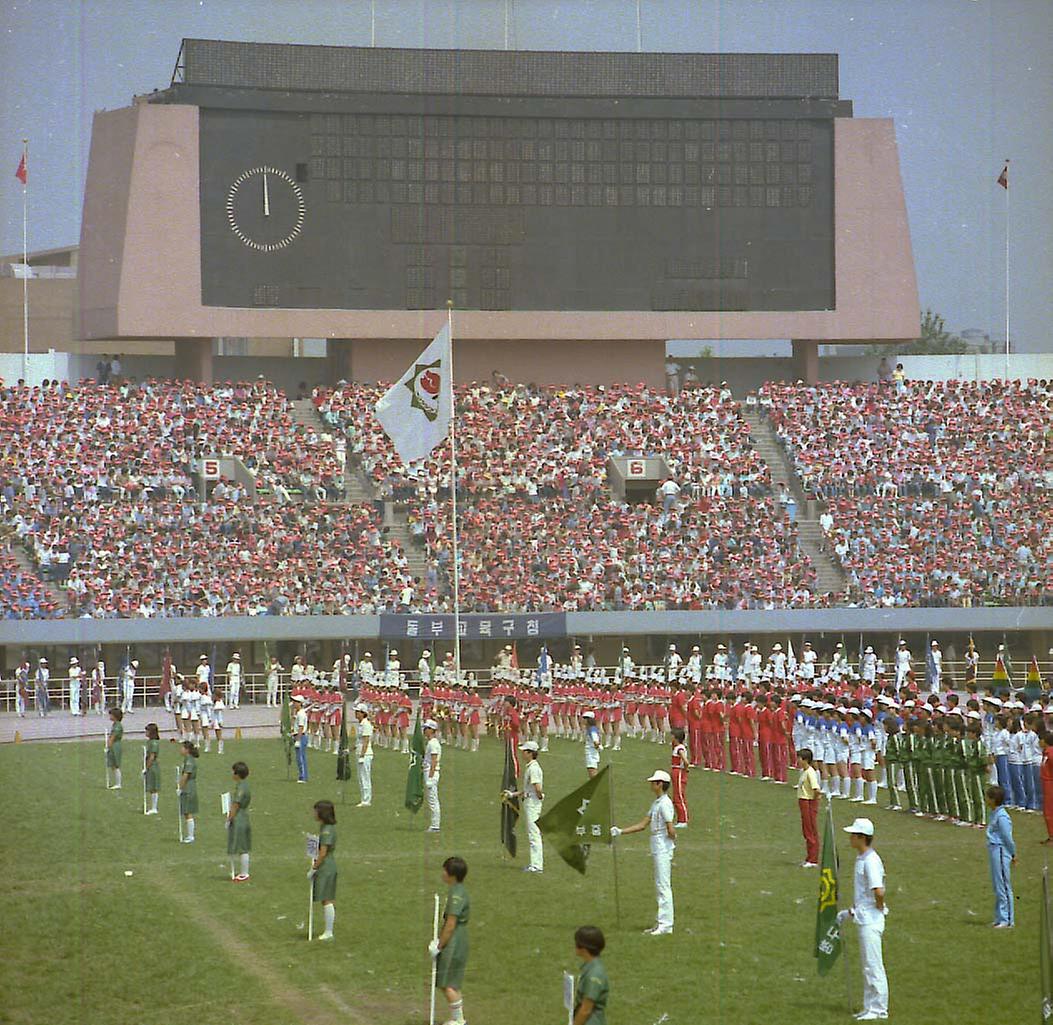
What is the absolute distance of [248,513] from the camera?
49.0 meters

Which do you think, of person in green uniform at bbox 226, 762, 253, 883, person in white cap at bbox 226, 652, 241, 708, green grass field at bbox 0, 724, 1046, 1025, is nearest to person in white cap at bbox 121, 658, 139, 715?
person in white cap at bbox 226, 652, 241, 708

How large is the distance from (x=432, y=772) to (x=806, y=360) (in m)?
37.2

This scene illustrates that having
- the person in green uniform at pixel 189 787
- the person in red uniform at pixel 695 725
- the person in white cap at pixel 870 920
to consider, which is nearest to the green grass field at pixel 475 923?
the person in white cap at pixel 870 920

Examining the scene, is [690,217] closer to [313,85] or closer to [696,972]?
[313,85]

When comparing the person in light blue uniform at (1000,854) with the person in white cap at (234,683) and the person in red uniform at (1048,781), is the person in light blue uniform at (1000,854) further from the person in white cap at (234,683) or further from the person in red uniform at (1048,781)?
the person in white cap at (234,683)

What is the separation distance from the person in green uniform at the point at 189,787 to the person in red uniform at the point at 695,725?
9.99m

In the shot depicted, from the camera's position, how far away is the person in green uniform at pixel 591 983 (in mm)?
11367

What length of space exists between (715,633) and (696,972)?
1238 inches

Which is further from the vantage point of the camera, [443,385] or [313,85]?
[313,85]

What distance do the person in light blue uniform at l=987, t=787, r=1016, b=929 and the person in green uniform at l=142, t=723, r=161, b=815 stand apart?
12303 millimetres

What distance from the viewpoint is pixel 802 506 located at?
52.3 m

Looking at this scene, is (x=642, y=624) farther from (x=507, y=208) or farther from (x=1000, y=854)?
(x=1000, y=854)

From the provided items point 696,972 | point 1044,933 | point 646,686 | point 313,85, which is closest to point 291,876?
point 696,972

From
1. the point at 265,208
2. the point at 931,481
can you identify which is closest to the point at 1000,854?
the point at 931,481
